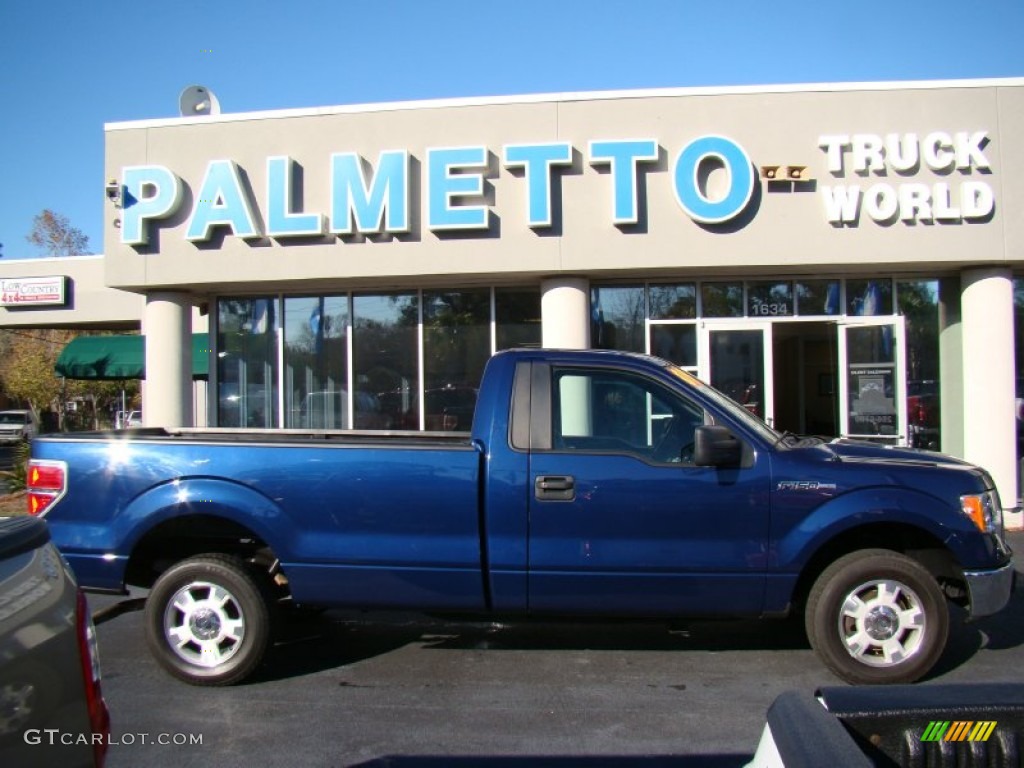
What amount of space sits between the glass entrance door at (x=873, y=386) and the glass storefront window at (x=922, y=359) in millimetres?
347

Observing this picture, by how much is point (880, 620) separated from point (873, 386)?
7.04 metres

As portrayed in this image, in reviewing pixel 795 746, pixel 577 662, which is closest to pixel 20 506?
pixel 577 662

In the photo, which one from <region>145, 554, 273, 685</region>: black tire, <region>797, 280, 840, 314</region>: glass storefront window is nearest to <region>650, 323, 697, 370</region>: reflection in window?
<region>797, 280, 840, 314</region>: glass storefront window

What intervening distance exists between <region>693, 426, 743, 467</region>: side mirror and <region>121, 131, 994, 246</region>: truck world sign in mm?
6119

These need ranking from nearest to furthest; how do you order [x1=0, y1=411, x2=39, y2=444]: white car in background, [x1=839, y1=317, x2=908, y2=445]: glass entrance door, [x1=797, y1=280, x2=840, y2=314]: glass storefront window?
[x1=839, y1=317, x2=908, y2=445]: glass entrance door, [x1=797, y1=280, x2=840, y2=314]: glass storefront window, [x1=0, y1=411, x2=39, y2=444]: white car in background

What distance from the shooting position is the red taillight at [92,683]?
209 centimetres

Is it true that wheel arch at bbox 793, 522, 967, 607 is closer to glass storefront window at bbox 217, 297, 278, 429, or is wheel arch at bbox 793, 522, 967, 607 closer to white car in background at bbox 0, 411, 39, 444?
glass storefront window at bbox 217, 297, 278, 429

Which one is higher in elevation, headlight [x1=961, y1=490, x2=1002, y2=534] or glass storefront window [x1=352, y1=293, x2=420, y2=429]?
glass storefront window [x1=352, y1=293, x2=420, y2=429]

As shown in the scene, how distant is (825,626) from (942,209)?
742 cm

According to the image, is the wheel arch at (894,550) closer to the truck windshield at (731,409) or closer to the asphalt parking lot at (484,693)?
the asphalt parking lot at (484,693)

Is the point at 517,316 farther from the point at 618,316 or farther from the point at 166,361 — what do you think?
the point at 166,361

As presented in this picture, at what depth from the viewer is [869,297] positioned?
11352 millimetres

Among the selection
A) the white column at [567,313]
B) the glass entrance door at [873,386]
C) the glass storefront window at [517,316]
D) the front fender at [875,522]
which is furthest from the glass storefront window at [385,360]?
the front fender at [875,522]

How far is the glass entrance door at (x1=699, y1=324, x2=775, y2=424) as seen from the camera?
36.6ft
